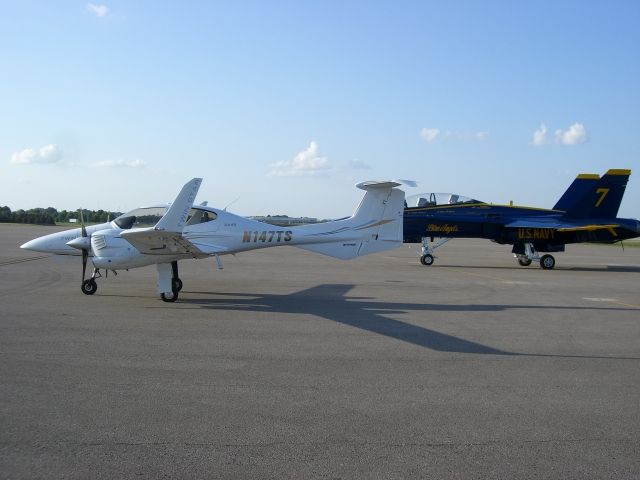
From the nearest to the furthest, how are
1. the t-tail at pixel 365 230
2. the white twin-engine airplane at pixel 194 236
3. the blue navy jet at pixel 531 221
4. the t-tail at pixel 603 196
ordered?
the white twin-engine airplane at pixel 194 236
the t-tail at pixel 365 230
the blue navy jet at pixel 531 221
the t-tail at pixel 603 196

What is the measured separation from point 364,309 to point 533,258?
510 inches

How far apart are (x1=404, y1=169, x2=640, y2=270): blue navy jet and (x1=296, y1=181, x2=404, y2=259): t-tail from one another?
8206 millimetres

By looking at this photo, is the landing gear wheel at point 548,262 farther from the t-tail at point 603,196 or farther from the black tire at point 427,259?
the black tire at point 427,259

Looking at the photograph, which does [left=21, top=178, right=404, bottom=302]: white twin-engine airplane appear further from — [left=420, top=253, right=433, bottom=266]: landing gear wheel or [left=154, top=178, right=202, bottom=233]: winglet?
[left=420, top=253, right=433, bottom=266]: landing gear wheel

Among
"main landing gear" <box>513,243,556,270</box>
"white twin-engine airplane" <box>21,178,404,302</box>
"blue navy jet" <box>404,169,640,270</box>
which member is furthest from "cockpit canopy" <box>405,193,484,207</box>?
"white twin-engine airplane" <box>21,178,404,302</box>

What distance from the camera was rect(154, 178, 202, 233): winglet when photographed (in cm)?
1100

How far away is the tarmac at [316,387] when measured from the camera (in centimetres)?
433

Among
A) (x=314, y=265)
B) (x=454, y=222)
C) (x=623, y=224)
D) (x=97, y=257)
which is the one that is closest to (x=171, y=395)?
(x=97, y=257)

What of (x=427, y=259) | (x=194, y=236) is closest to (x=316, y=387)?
(x=194, y=236)

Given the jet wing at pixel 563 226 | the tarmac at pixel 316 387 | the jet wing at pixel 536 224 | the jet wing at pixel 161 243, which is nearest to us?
the tarmac at pixel 316 387

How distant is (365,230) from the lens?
1429cm

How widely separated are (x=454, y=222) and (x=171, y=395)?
715 inches

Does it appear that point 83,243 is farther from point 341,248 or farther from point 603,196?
point 603,196

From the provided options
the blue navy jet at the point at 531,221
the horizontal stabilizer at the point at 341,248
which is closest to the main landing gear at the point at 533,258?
the blue navy jet at the point at 531,221
